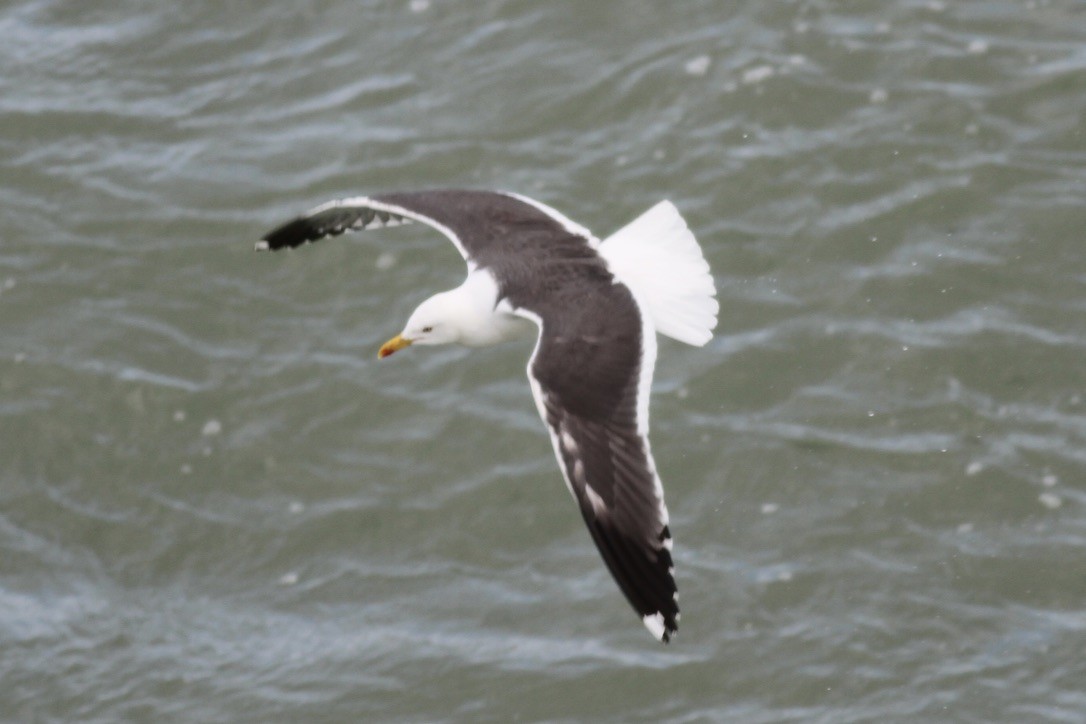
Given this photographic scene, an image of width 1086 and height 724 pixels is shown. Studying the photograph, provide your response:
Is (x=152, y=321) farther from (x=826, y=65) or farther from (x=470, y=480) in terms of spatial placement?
(x=826, y=65)

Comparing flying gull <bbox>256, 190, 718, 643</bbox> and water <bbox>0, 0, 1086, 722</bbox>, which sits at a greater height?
flying gull <bbox>256, 190, 718, 643</bbox>

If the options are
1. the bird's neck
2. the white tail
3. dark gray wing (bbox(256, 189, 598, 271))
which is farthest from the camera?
dark gray wing (bbox(256, 189, 598, 271))

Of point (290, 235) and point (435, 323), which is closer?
point (435, 323)

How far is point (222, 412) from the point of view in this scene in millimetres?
9312

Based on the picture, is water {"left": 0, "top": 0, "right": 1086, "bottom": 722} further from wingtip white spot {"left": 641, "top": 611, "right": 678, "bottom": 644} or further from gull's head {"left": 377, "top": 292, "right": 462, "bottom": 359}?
wingtip white spot {"left": 641, "top": 611, "right": 678, "bottom": 644}

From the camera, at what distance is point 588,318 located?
20.9ft

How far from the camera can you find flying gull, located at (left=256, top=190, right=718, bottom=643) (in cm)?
571

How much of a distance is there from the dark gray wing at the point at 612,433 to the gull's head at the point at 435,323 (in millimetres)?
536

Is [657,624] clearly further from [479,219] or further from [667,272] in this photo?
[479,219]

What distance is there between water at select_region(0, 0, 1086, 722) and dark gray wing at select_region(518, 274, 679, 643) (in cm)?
216

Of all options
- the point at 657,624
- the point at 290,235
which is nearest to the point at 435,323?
the point at 290,235

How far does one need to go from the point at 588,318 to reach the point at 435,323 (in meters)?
0.84

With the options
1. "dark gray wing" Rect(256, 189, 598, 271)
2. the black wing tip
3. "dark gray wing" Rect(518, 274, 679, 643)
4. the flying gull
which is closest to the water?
the black wing tip

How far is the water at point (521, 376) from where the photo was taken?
8.09 m
